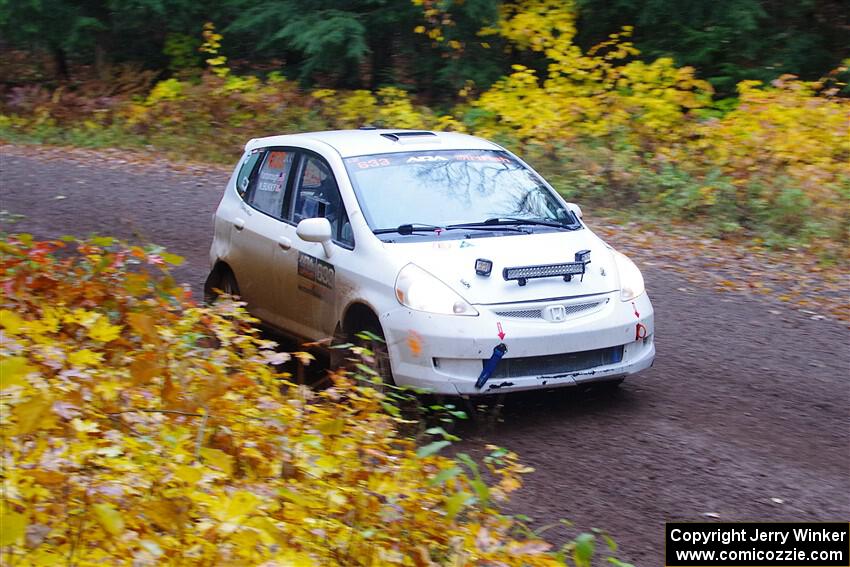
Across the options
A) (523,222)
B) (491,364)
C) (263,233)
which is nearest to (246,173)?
(263,233)

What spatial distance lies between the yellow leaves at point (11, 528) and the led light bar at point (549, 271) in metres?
4.02

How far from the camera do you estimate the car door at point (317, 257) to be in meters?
7.50

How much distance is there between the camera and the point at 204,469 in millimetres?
4449

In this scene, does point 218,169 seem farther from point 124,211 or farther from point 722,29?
point 722,29

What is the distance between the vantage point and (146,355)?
5562 mm

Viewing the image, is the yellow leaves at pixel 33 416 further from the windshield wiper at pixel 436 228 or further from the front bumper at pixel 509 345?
the windshield wiper at pixel 436 228

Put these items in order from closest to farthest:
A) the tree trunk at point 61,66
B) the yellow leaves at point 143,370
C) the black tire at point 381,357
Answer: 1. the yellow leaves at point 143,370
2. the black tire at point 381,357
3. the tree trunk at point 61,66

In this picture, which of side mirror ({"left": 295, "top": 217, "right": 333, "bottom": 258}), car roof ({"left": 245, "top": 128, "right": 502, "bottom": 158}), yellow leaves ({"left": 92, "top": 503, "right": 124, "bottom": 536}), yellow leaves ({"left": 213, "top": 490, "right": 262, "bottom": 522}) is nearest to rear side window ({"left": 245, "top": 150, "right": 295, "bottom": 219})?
car roof ({"left": 245, "top": 128, "right": 502, "bottom": 158})

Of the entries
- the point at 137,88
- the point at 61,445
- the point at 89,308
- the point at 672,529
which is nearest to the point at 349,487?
the point at 61,445

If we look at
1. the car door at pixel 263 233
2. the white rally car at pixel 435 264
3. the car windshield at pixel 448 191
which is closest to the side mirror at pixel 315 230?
the white rally car at pixel 435 264

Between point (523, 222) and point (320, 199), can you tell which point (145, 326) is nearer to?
point (320, 199)

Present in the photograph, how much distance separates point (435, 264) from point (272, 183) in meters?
2.34

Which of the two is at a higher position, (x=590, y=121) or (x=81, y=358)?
(x=81, y=358)

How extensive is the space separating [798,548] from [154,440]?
3086mm
